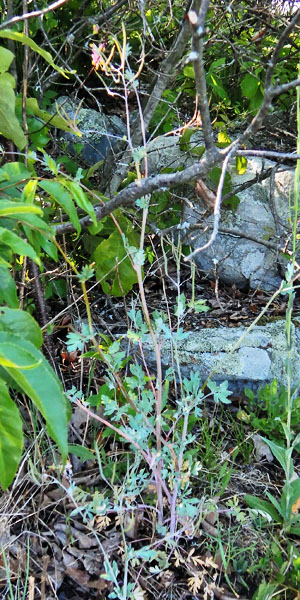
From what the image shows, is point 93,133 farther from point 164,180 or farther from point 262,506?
point 262,506

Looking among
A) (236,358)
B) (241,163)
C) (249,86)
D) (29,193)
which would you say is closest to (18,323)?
(29,193)


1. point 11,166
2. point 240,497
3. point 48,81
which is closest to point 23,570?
point 240,497

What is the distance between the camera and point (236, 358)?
2312 millimetres

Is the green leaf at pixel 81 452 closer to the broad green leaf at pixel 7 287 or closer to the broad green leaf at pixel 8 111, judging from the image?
the broad green leaf at pixel 7 287

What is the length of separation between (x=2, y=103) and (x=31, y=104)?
0.28 m

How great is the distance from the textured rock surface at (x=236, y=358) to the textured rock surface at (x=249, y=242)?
1.90 feet

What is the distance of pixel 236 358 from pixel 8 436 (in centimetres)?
144

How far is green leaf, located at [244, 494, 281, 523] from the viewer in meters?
1.68

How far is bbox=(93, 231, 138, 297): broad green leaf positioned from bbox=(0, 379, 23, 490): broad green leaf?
1.09 metres

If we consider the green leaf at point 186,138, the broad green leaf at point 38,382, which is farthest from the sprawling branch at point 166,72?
the broad green leaf at point 38,382

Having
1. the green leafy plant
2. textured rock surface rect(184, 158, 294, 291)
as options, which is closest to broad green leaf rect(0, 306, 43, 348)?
the green leafy plant

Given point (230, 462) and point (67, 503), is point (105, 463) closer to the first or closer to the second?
point (67, 503)

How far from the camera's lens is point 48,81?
2.56 m

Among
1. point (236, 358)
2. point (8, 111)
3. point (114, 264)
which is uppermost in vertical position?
point (8, 111)
